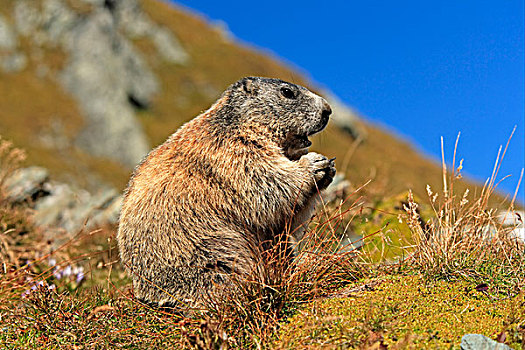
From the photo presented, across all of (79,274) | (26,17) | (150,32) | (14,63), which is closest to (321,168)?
(79,274)

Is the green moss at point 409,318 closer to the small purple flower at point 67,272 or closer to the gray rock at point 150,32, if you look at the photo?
the small purple flower at point 67,272

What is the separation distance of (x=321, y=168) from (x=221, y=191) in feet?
4.08

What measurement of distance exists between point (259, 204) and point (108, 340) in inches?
84.9

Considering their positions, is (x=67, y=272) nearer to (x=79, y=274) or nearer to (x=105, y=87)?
(x=79, y=274)

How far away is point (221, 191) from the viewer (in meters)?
5.68

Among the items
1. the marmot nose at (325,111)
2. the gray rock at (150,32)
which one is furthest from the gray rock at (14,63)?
the marmot nose at (325,111)

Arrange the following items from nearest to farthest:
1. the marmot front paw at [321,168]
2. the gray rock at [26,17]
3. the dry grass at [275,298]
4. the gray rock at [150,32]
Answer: the dry grass at [275,298] < the marmot front paw at [321,168] < the gray rock at [26,17] < the gray rock at [150,32]

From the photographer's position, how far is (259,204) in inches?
223

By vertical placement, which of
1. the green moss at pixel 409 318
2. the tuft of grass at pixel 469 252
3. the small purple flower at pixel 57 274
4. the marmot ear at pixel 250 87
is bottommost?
the small purple flower at pixel 57 274

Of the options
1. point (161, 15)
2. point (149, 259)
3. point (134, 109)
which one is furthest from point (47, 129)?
point (149, 259)

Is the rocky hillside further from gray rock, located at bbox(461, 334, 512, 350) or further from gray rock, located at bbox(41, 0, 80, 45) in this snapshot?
gray rock, located at bbox(461, 334, 512, 350)

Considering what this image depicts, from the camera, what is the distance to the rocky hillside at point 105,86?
4509 centimetres

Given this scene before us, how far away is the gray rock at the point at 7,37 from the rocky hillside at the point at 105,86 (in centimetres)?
10

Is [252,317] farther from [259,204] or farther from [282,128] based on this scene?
[282,128]
